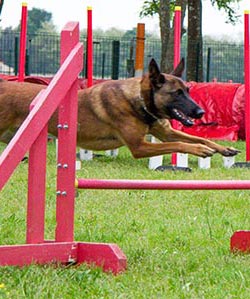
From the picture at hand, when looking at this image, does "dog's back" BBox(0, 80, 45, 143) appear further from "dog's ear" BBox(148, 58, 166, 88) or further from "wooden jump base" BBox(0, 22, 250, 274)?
"wooden jump base" BBox(0, 22, 250, 274)

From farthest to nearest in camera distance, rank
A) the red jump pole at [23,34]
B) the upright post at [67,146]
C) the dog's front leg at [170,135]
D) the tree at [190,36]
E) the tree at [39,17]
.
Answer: the tree at [39,17], the tree at [190,36], the red jump pole at [23,34], the dog's front leg at [170,135], the upright post at [67,146]

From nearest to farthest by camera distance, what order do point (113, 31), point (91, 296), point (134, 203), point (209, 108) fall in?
point (91, 296), point (134, 203), point (209, 108), point (113, 31)

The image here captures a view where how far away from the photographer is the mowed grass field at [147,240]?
14.7ft

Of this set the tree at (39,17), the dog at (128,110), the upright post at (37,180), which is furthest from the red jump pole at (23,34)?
the tree at (39,17)

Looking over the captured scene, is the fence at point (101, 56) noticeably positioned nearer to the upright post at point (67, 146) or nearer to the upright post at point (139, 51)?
the upright post at point (139, 51)

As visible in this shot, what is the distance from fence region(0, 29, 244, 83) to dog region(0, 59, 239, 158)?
14.6 metres

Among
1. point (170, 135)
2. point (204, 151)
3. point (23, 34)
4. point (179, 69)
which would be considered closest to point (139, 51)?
point (23, 34)

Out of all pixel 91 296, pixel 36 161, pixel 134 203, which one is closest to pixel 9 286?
pixel 91 296

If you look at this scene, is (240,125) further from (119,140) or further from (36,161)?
(36,161)

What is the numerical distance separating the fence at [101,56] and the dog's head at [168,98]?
15085 millimetres

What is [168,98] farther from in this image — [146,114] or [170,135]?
[170,135]

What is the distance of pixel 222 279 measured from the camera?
4.77 meters

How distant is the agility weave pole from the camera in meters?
4.81

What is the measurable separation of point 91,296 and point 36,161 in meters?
0.89
